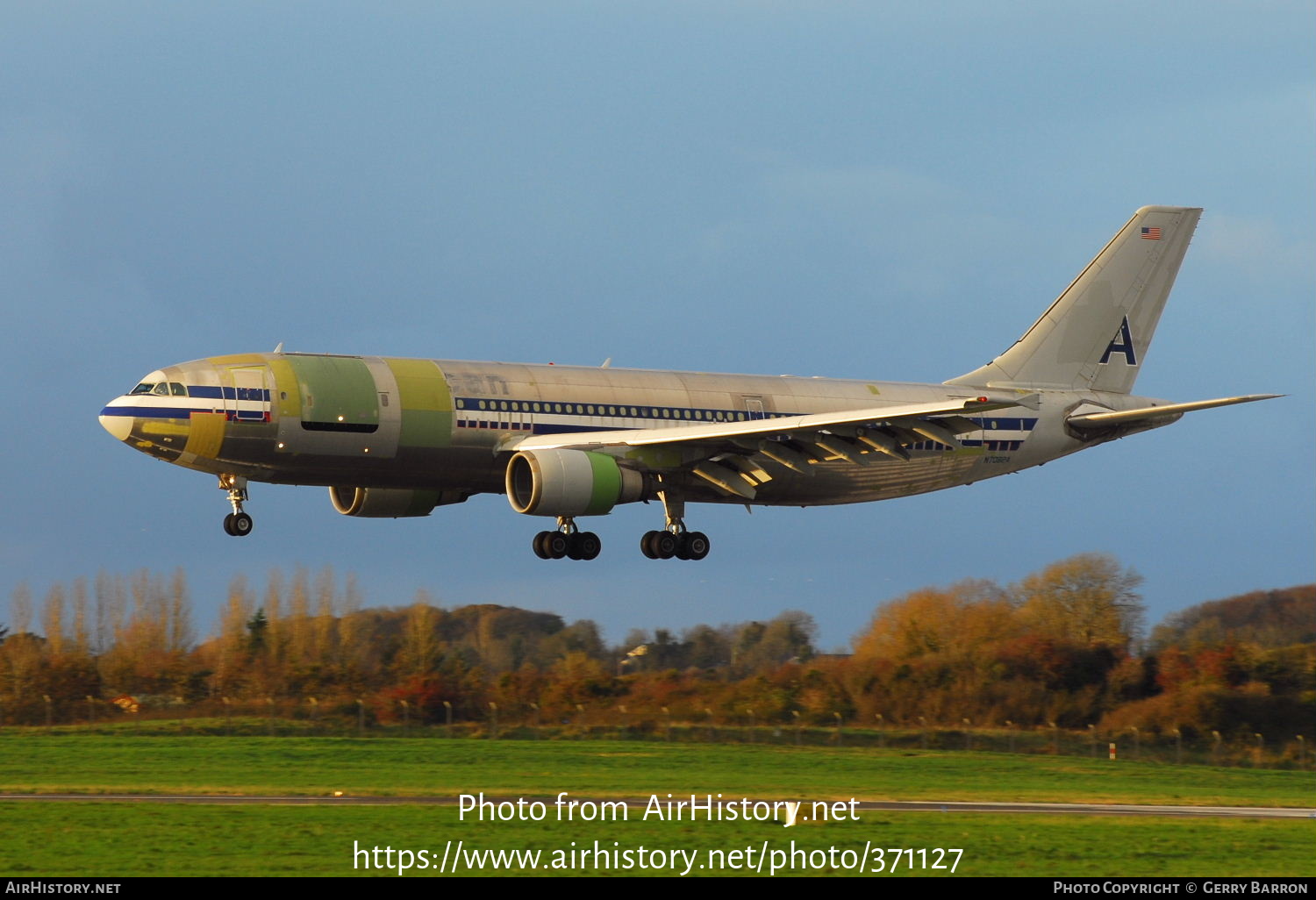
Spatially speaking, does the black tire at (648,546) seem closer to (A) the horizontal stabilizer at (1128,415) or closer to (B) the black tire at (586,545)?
(B) the black tire at (586,545)

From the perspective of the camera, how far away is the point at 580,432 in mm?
49281

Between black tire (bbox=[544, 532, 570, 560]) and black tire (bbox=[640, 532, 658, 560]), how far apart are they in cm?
286

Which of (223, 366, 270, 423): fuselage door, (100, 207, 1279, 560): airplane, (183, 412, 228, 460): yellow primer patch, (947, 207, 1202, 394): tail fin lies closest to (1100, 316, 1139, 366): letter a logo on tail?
(947, 207, 1202, 394): tail fin

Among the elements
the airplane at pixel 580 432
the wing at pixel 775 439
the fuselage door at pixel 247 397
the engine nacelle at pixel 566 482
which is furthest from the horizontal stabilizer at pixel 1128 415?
the fuselage door at pixel 247 397

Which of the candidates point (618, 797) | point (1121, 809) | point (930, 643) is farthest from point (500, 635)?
point (1121, 809)

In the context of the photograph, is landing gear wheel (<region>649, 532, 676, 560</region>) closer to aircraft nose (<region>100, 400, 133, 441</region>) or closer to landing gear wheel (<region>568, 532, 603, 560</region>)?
landing gear wheel (<region>568, 532, 603, 560</region>)

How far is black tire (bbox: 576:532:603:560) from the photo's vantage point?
164ft

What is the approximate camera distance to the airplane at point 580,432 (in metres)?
45.6

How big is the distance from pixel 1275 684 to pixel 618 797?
25418 mm

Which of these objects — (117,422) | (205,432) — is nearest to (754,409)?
(205,432)

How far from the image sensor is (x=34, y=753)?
45.1 metres

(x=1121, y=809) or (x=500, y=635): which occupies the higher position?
(x=500, y=635)
